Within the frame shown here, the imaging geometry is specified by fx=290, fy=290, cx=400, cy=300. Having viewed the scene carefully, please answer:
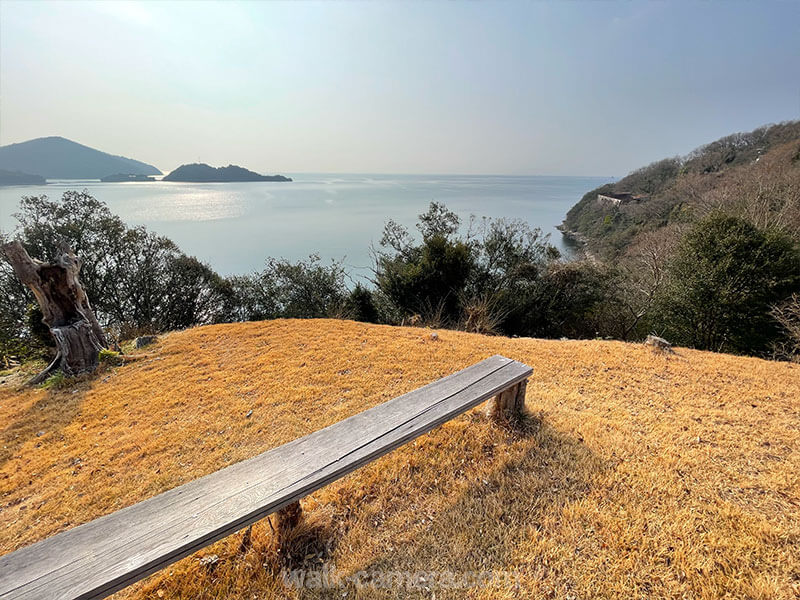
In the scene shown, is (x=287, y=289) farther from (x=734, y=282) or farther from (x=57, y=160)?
(x=57, y=160)

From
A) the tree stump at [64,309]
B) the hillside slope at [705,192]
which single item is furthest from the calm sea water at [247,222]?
the tree stump at [64,309]

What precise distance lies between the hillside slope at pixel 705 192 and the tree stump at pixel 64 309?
47.2 ft

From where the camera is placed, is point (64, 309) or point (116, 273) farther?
point (116, 273)

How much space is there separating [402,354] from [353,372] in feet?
2.89

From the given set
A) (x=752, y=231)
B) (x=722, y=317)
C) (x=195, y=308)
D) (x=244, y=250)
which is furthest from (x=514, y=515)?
(x=244, y=250)

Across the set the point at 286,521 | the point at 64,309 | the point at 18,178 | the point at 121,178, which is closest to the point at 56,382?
the point at 64,309

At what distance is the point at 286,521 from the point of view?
59.2 inches

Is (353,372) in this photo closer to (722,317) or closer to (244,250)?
(722,317)

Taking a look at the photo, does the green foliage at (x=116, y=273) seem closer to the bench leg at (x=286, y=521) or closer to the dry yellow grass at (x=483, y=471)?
the dry yellow grass at (x=483, y=471)

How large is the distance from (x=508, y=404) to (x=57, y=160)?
33.1 metres

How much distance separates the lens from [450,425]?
244 cm

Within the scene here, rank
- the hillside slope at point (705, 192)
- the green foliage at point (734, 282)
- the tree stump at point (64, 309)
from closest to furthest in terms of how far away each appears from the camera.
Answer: the tree stump at point (64, 309)
the green foliage at point (734, 282)
the hillside slope at point (705, 192)

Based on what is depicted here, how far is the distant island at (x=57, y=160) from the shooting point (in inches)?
718

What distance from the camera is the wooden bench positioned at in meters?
1.04
